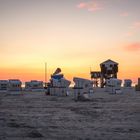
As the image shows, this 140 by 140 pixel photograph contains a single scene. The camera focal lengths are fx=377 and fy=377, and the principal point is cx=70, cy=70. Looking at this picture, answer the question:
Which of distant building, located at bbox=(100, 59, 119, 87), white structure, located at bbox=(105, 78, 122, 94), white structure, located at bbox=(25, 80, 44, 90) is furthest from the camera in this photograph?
distant building, located at bbox=(100, 59, 119, 87)

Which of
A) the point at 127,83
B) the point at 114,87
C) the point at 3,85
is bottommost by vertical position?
the point at 114,87

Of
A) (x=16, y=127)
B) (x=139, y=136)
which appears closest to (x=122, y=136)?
(x=139, y=136)

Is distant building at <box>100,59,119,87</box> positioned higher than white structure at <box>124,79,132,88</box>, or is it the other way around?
distant building at <box>100,59,119,87</box>

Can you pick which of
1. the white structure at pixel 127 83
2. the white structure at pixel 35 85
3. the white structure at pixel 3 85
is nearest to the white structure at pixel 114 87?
the white structure at pixel 3 85

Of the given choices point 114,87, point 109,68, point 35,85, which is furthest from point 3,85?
point 109,68

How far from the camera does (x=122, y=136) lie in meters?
14.8

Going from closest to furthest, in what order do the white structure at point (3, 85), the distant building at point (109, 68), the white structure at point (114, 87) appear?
the white structure at point (114, 87), the white structure at point (3, 85), the distant building at point (109, 68)

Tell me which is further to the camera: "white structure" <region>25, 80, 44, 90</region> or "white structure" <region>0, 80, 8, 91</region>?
"white structure" <region>25, 80, 44, 90</region>

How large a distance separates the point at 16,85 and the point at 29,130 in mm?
48437

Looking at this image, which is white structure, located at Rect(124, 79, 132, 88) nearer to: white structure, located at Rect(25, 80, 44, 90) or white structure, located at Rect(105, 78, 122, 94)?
white structure, located at Rect(25, 80, 44, 90)

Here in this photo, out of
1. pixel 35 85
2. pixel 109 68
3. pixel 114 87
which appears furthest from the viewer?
pixel 109 68

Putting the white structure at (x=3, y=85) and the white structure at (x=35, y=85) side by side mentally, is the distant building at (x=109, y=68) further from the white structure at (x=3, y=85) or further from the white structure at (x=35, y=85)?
the white structure at (x=3, y=85)

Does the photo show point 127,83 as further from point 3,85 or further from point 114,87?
point 3,85

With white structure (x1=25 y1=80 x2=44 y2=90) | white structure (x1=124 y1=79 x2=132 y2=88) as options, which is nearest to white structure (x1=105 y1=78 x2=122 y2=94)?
white structure (x1=25 y1=80 x2=44 y2=90)
